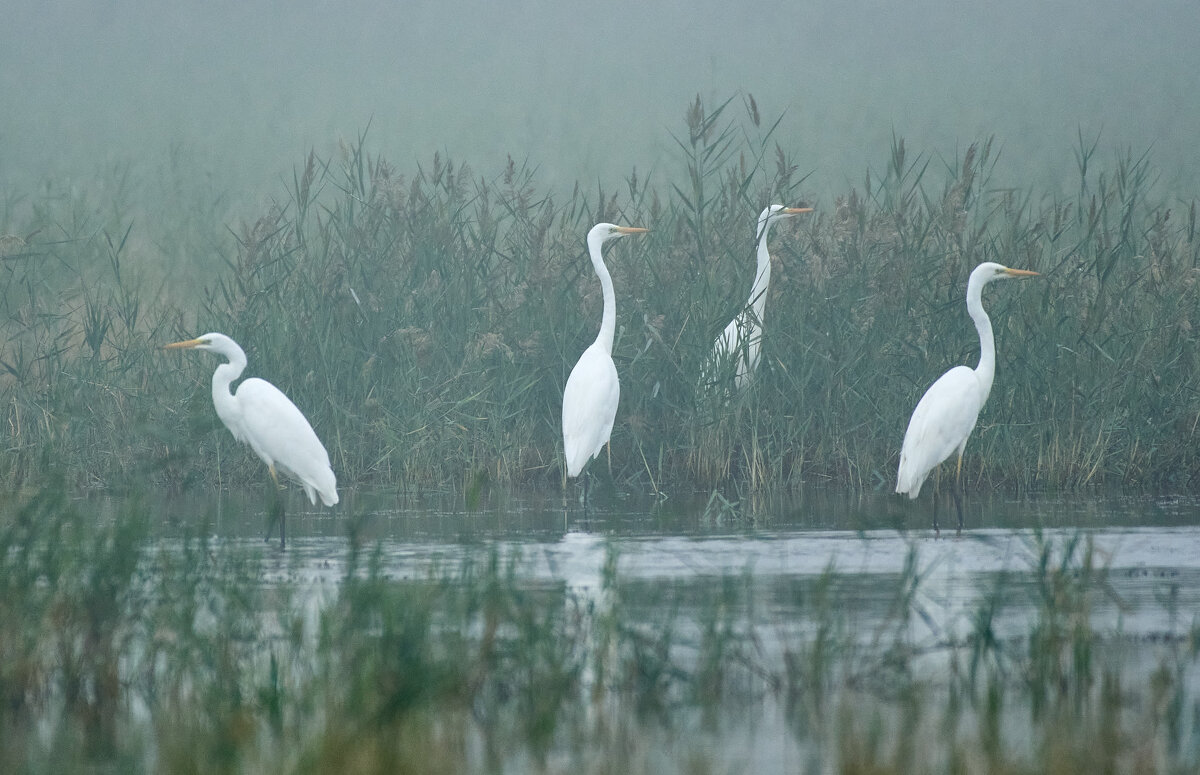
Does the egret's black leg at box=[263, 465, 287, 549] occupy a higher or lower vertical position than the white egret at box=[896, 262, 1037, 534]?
lower

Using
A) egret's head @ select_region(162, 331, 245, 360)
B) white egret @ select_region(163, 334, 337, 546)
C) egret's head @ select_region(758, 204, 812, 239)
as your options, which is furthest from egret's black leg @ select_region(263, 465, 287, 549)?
egret's head @ select_region(758, 204, 812, 239)

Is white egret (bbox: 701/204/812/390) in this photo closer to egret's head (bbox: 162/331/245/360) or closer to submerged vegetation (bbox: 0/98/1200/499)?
submerged vegetation (bbox: 0/98/1200/499)

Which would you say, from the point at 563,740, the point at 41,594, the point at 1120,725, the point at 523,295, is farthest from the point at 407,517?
the point at 1120,725

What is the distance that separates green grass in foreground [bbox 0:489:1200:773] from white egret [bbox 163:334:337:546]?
10.4 feet

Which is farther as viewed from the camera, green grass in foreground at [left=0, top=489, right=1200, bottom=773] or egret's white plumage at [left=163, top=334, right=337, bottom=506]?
egret's white plumage at [left=163, top=334, right=337, bottom=506]

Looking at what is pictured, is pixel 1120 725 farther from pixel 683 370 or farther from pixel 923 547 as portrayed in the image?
pixel 683 370

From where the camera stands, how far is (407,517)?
27.6 ft

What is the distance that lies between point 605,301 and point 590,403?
2.97ft

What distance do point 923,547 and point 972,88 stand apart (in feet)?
69.9

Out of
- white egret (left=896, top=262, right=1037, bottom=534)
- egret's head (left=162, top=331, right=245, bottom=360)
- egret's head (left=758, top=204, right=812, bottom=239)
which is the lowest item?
white egret (left=896, top=262, right=1037, bottom=534)

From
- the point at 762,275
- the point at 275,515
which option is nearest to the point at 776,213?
the point at 762,275

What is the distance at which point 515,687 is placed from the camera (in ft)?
13.8

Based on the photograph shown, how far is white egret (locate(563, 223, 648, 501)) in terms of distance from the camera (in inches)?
344

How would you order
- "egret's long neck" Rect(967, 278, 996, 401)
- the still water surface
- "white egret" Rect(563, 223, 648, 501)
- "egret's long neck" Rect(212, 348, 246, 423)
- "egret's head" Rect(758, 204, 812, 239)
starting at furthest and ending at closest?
"egret's head" Rect(758, 204, 812, 239)
"white egret" Rect(563, 223, 648, 501)
"egret's long neck" Rect(967, 278, 996, 401)
"egret's long neck" Rect(212, 348, 246, 423)
the still water surface
